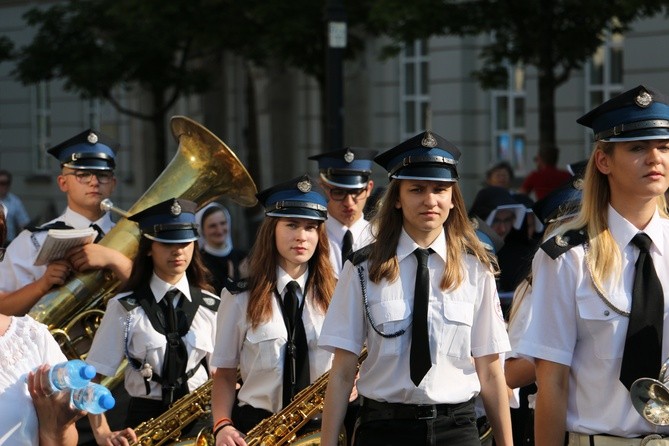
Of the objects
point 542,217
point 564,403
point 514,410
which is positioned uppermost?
point 542,217

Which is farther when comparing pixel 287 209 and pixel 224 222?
pixel 224 222

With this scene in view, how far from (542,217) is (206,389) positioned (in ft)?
6.30

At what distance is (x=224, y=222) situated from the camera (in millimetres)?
11164

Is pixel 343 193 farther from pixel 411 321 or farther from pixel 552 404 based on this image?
pixel 552 404

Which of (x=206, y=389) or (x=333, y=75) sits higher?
(x=333, y=75)

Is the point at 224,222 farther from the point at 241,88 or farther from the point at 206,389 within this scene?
the point at 241,88

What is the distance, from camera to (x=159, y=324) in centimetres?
716

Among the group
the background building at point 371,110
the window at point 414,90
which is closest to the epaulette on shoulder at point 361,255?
the background building at point 371,110

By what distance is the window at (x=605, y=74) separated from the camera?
66.1 feet

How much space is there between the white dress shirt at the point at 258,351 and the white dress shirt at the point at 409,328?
1.01 meters

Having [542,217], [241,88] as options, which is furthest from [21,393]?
[241,88]

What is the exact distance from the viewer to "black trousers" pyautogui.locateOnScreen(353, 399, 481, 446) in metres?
5.29

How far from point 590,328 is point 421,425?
2.89 ft

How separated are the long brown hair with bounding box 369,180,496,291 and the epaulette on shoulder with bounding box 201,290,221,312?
6.42 ft
